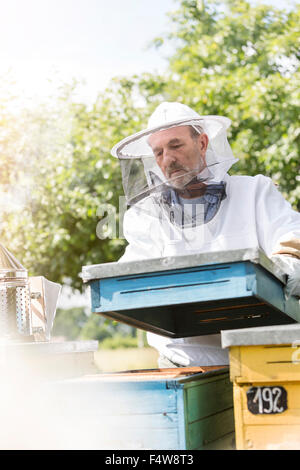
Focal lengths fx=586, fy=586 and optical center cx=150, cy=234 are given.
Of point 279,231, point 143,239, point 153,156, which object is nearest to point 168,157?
point 153,156

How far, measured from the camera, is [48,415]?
164 centimetres

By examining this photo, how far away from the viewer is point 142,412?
1515 millimetres

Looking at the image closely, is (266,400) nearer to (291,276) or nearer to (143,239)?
(291,276)

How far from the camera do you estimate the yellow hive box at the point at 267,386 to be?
1.37 m

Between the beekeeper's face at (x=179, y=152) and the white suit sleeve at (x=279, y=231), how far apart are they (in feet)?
0.89

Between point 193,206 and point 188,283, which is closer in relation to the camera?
point 188,283

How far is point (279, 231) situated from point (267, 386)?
750mm

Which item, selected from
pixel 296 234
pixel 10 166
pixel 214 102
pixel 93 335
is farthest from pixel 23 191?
pixel 93 335

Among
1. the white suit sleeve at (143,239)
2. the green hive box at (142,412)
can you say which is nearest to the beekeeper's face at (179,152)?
the white suit sleeve at (143,239)

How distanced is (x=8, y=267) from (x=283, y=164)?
14.0 ft

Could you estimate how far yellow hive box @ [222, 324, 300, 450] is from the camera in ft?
4.51

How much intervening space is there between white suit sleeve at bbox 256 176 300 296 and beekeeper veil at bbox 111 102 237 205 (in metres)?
0.20

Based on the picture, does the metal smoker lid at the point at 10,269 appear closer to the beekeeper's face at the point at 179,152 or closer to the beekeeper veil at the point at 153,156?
the beekeeper veil at the point at 153,156

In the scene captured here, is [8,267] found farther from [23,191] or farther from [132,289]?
[23,191]
